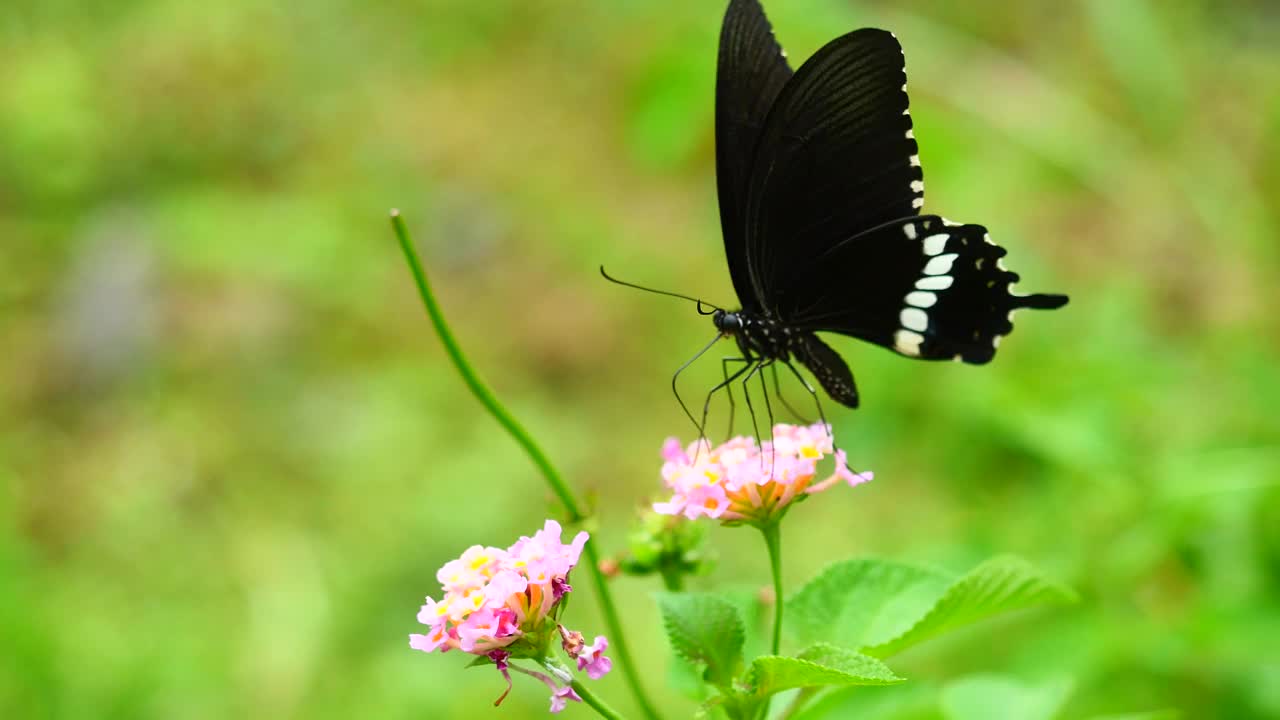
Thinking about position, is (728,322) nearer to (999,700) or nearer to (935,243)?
(935,243)

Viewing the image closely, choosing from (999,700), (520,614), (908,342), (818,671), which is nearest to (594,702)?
(520,614)

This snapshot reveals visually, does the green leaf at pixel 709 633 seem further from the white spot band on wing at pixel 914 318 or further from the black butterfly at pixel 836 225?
the white spot band on wing at pixel 914 318

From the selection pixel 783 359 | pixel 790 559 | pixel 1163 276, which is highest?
pixel 1163 276

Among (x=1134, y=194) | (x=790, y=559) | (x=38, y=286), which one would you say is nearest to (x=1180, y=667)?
(x=790, y=559)

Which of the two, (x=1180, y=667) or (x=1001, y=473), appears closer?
(x=1180, y=667)

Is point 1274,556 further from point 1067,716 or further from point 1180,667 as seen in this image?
point 1067,716
